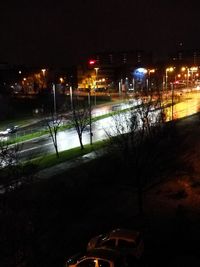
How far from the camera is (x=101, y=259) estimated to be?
48.5 feet

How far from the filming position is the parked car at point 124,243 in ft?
52.6

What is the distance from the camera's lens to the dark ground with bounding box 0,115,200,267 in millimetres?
16250

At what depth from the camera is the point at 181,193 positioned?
2533cm

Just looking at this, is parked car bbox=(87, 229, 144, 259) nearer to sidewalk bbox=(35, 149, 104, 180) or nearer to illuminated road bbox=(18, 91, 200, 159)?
sidewalk bbox=(35, 149, 104, 180)

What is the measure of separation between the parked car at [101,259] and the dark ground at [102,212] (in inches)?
73.1

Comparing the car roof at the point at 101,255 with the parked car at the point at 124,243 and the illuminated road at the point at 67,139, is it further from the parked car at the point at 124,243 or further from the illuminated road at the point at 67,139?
the illuminated road at the point at 67,139

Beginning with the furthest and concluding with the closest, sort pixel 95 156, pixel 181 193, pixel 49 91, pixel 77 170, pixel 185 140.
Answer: pixel 49 91 < pixel 185 140 < pixel 95 156 < pixel 77 170 < pixel 181 193

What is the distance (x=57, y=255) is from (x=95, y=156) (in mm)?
15978

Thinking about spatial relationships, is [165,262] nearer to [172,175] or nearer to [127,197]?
[127,197]

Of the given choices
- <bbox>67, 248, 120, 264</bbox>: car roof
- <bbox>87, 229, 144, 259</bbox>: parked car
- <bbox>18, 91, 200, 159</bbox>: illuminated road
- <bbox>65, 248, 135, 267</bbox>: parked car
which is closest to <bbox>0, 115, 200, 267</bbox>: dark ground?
<bbox>87, 229, 144, 259</bbox>: parked car

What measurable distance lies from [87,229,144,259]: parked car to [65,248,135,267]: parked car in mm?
540

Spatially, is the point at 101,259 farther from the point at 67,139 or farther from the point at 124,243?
the point at 67,139

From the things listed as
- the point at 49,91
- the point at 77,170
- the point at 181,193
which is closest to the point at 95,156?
the point at 77,170

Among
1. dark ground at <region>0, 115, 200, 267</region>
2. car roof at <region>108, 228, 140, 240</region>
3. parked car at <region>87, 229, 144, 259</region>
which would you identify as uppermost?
car roof at <region>108, 228, 140, 240</region>
